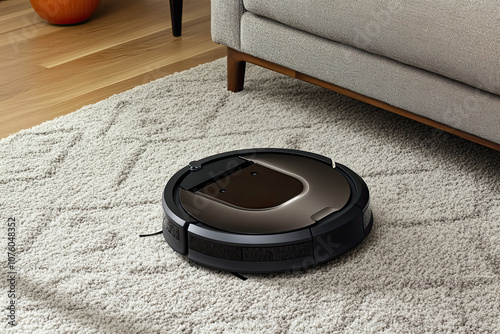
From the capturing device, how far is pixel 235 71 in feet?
6.99

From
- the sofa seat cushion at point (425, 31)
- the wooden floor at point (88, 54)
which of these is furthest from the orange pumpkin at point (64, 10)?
the sofa seat cushion at point (425, 31)

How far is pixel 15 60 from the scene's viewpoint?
8.30 feet

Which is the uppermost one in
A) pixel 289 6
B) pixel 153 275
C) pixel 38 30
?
pixel 289 6

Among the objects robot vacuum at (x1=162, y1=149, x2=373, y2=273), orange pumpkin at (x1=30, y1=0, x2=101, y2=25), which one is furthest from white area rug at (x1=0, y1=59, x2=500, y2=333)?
orange pumpkin at (x1=30, y1=0, x2=101, y2=25)

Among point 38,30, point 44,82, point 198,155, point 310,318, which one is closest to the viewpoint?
point 310,318

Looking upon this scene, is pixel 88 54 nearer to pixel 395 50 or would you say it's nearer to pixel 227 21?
pixel 227 21

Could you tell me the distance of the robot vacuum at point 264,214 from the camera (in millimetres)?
1242

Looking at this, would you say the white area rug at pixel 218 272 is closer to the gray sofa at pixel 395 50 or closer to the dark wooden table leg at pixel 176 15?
the gray sofa at pixel 395 50

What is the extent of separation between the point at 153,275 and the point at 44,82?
1.27 metres

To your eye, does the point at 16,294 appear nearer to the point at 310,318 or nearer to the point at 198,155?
the point at 310,318

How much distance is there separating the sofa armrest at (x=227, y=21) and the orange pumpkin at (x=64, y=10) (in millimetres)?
1006

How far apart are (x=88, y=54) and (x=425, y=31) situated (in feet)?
4.88

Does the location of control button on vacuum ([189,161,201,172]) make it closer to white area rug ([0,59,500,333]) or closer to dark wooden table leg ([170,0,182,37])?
white area rug ([0,59,500,333])

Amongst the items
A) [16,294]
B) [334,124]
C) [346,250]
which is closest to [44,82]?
[334,124]
